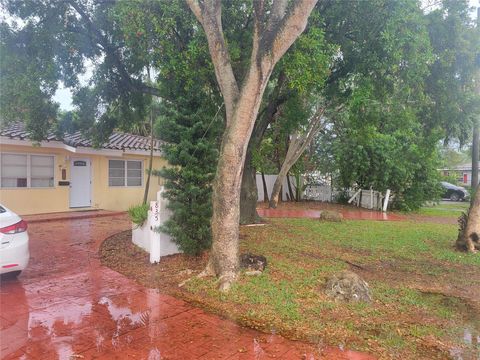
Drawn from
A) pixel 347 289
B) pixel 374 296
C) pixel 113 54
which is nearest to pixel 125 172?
pixel 113 54

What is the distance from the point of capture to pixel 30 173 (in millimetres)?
13328

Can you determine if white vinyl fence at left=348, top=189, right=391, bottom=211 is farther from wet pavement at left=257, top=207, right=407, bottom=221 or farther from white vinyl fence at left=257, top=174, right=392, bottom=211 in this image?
wet pavement at left=257, top=207, right=407, bottom=221

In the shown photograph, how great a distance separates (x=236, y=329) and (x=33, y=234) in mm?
7737

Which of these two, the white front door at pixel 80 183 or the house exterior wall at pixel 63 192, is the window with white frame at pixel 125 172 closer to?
the house exterior wall at pixel 63 192

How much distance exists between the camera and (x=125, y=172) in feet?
54.4

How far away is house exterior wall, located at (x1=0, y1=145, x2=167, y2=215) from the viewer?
509 inches

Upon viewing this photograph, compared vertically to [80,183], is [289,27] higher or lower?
Answer: higher

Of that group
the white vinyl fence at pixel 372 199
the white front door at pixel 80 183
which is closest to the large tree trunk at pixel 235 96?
the white front door at pixel 80 183

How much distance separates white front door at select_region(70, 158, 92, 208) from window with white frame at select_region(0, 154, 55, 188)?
0.85 meters

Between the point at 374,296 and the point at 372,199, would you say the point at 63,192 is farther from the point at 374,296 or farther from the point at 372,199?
the point at 372,199

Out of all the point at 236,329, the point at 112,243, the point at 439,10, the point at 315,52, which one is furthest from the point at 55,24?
the point at 439,10

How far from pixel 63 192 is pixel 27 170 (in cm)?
159

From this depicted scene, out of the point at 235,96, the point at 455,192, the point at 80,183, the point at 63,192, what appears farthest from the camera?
the point at 455,192

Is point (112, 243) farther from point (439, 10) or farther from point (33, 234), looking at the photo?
point (439, 10)
